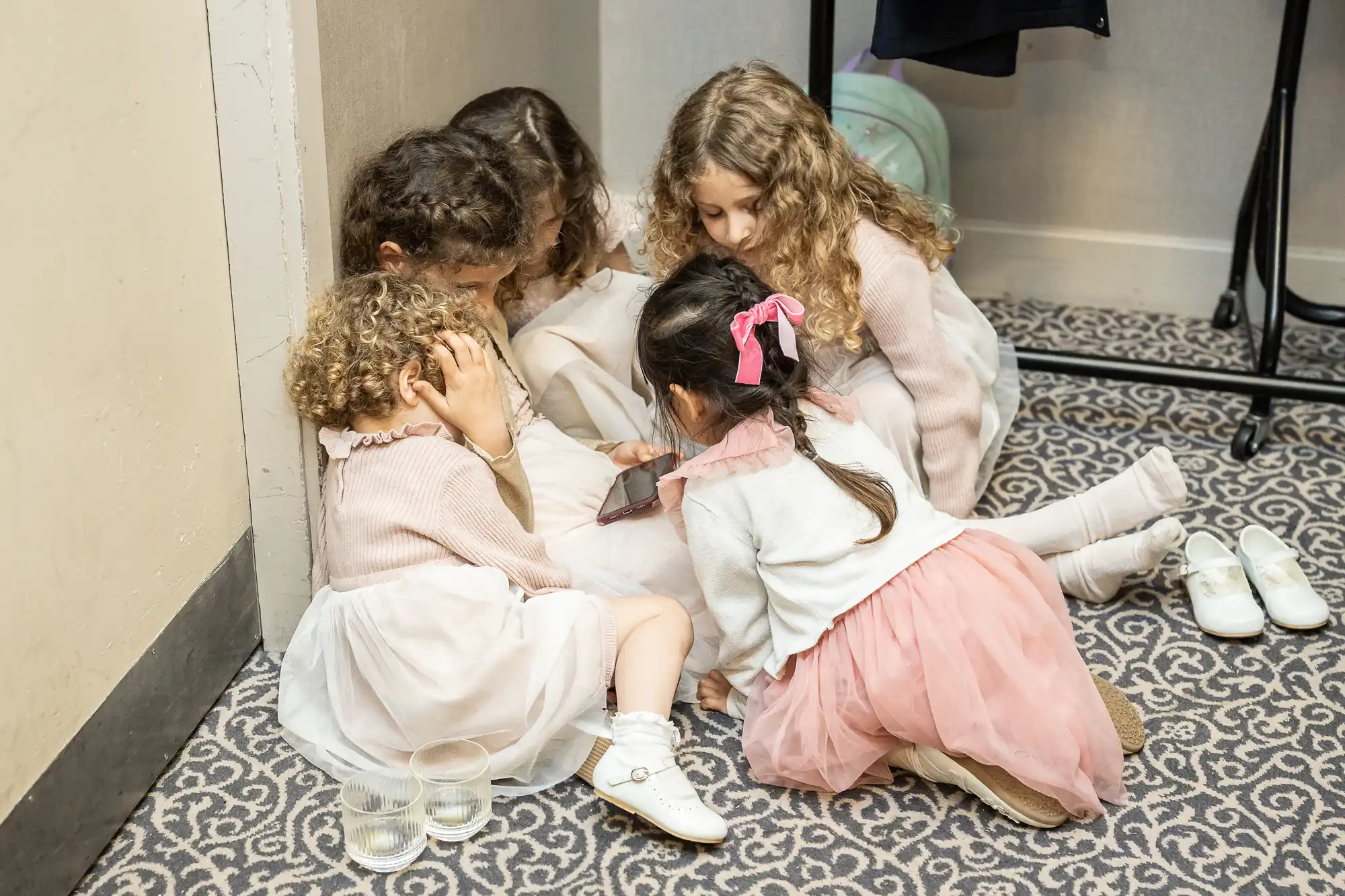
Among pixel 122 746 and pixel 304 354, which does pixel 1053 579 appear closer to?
pixel 304 354

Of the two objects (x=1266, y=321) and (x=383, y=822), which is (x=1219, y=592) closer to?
(x=1266, y=321)

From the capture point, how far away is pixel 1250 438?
7.41 feet

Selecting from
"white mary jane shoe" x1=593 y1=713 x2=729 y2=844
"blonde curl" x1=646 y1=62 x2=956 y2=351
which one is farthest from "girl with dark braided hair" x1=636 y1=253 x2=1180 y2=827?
"blonde curl" x1=646 y1=62 x2=956 y2=351

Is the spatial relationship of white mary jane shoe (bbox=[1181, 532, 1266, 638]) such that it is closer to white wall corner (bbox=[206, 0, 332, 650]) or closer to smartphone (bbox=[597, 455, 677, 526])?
smartphone (bbox=[597, 455, 677, 526])

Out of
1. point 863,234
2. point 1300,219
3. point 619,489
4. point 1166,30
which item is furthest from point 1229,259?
point 619,489

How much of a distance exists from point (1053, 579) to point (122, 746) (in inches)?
42.9

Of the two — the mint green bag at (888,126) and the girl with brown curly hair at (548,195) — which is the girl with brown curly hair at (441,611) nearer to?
the girl with brown curly hair at (548,195)

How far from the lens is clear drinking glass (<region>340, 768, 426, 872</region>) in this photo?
4.58 ft

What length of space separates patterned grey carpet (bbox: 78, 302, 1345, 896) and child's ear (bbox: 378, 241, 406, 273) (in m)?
0.54

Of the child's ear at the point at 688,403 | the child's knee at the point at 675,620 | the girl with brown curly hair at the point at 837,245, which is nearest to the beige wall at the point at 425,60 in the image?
the girl with brown curly hair at the point at 837,245

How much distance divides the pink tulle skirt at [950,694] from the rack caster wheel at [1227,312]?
146 cm

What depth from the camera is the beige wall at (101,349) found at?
118 cm

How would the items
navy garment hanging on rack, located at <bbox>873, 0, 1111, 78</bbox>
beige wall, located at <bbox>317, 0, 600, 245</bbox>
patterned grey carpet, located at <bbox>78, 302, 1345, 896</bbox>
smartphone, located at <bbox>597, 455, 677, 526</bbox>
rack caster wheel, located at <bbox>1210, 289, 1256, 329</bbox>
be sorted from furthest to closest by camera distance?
rack caster wheel, located at <bbox>1210, 289, 1256, 329</bbox>
navy garment hanging on rack, located at <bbox>873, 0, 1111, 78</bbox>
smartphone, located at <bbox>597, 455, 677, 526</bbox>
beige wall, located at <bbox>317, 0, 600, 245</bbox>
patterned grey carpet, located at <bbox>78, 302, 1345, 896</bbox>

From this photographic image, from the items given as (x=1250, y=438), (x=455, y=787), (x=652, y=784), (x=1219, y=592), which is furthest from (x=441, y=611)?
(x=1250, y=438)
